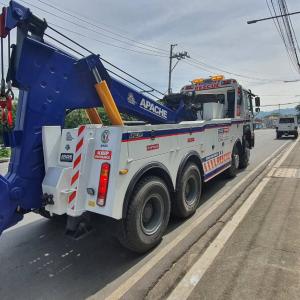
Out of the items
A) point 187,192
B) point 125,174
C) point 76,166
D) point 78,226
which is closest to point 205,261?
point 125,174

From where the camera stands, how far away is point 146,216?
4258 millimetres

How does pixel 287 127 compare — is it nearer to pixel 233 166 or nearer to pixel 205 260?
pixel 233 166

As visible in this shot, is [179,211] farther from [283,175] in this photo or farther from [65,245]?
[283,175]

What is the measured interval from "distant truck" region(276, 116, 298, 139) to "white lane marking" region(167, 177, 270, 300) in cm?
2671

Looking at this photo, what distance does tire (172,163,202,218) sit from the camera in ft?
16.6

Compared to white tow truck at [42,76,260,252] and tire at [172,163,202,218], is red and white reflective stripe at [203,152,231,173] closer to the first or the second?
tire at [172,163,202,218]

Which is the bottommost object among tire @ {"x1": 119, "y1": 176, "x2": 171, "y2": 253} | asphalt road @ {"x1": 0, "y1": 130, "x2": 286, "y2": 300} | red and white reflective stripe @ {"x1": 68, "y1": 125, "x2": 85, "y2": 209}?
asphalt road @ {"x1": 0, "y1": 130, "x2": 286, "y2": 300}

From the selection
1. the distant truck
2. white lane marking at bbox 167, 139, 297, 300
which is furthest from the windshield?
white lane marking at bbox 167, 139, 297, 300

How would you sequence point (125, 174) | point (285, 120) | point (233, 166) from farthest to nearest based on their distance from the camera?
1. point (285, 120)
2. point (233, 166)
3. point (125, 174)

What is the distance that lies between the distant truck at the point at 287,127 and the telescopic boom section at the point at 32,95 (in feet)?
96.0

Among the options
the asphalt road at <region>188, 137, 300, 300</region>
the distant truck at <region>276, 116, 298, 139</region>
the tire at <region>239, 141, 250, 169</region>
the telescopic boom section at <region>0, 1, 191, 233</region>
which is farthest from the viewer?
the distant truck at <region>276, 116, 298, 139</region>

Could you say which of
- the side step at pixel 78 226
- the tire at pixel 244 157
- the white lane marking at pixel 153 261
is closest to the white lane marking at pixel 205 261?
the white lane marking at pixel 153 261

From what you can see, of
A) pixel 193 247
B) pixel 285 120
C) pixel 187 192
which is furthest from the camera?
pixel 285 120

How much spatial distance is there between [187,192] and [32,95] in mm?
3126
